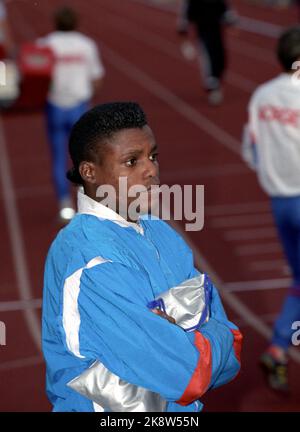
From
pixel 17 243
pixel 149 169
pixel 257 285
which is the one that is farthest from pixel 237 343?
pixel 17 243

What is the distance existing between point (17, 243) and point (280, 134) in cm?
360

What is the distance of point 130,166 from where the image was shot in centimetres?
232

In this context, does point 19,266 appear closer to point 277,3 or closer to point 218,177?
point 218,177

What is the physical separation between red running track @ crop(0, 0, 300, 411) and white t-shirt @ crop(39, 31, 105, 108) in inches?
44.5

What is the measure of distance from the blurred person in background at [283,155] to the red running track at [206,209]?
0.35 meters

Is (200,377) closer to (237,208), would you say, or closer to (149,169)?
(149,169)

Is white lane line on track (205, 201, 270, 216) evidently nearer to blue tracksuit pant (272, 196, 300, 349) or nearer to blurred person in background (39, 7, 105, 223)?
blurred person in background (39, 7, 105, 223)

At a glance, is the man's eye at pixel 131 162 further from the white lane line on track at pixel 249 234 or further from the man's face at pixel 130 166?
the white lane line on track at pixel 249 234

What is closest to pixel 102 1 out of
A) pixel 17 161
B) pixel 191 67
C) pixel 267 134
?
pixel 191 67

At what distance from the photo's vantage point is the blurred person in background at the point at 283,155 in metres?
4.89

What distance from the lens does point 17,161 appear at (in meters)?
10.9

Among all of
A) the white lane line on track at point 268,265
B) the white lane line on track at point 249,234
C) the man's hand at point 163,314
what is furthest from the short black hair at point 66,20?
the man's hand at point 163,314

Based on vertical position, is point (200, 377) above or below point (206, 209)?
above
